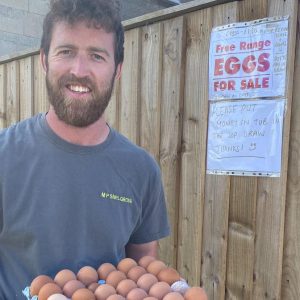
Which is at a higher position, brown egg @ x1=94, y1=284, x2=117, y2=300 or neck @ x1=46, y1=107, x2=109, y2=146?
neck @ x1=46, y1=107, x2=109, y2=146

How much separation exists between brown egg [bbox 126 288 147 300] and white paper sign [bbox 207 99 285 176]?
1415 mm

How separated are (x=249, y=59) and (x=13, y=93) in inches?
112

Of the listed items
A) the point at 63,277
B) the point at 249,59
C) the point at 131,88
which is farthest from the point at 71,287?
the point at 131,88

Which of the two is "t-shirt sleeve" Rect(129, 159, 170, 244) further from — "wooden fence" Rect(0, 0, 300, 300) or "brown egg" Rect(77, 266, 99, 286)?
"wooden fence" Rect(0, 0, 300, 300)

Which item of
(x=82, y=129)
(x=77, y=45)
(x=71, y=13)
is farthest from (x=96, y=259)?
(x=71, y=13)

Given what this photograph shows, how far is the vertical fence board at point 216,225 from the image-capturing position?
278cm

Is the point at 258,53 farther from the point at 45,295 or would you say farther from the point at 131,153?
the point at 45,295

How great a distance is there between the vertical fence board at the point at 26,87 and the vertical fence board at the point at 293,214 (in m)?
2.78

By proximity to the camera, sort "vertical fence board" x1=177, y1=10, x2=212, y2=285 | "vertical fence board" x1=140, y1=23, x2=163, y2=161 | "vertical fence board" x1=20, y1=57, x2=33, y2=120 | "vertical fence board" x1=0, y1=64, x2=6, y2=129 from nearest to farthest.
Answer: "vertical fence board" x1=177, y1=10, x2=212, y2=285
"vertical fence board" x1=140, y1=23, x2=163, y2=161
"vertical fence board" x1=20, y1=57, x2=33, y2=120
"vertical fence board" x1=0, y1=64, x2=6, y2=129

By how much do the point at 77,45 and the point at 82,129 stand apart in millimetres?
337

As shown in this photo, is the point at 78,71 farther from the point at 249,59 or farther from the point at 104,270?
the point at 249,59

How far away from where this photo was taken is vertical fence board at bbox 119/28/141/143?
3330 mm

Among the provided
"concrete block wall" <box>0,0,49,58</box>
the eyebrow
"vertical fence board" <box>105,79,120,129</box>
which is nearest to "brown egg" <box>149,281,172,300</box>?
the eyebrow

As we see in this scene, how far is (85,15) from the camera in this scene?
1642mm
